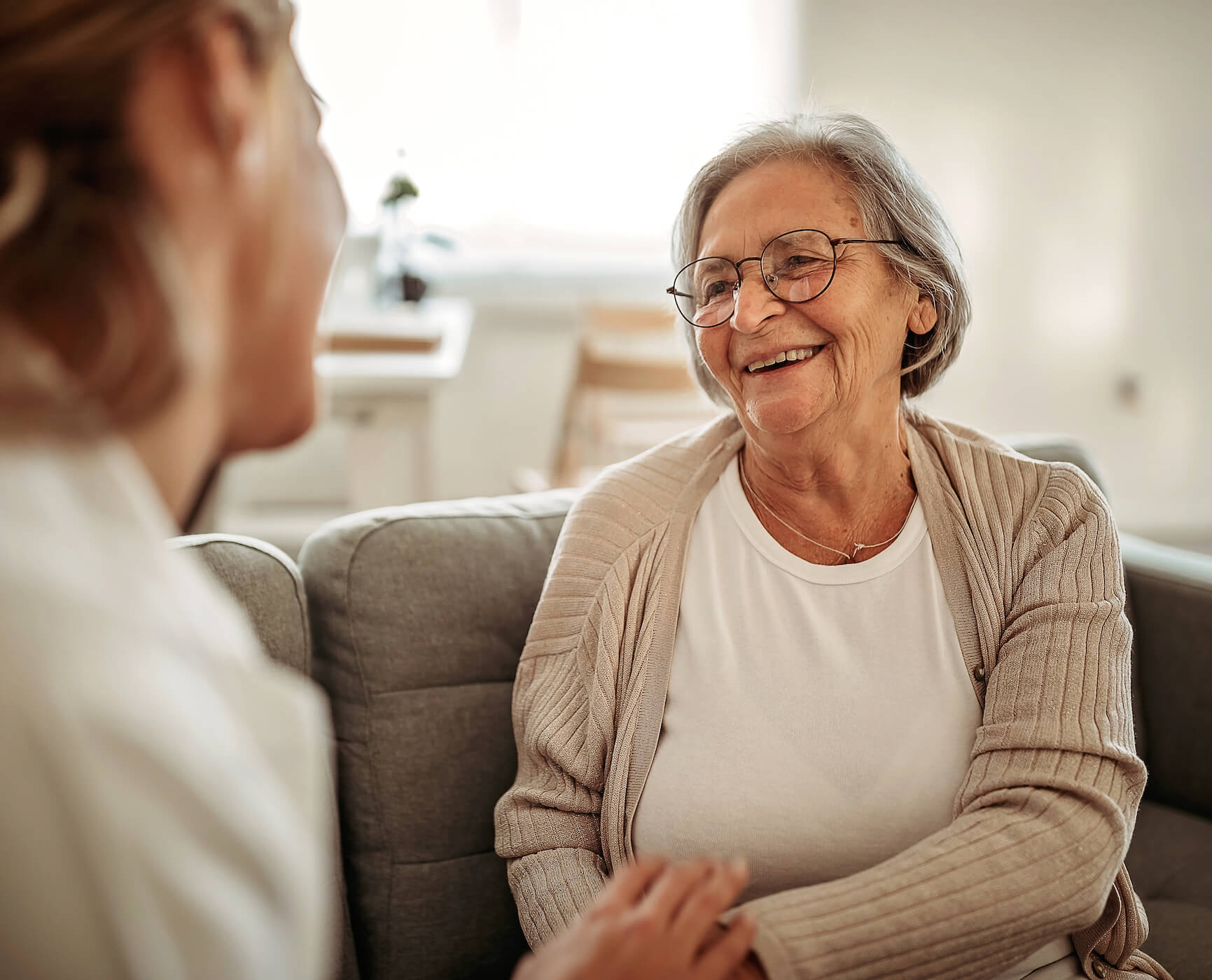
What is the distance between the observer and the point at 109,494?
1.65 feet

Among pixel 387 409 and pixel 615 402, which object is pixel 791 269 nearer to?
pixel 387 409

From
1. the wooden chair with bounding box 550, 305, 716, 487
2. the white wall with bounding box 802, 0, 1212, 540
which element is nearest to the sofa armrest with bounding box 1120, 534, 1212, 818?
the wooden chair with bounding box 550, 305, 716, 487

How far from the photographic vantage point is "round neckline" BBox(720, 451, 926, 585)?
1.26m

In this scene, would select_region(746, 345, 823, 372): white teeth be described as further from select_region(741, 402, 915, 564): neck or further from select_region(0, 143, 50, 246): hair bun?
select_region(0, 143, 50, 246): hair bun

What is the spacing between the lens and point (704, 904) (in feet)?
2.63

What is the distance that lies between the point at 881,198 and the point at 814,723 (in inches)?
25.1

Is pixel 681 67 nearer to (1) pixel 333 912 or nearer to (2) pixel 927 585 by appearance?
(2) pixel 927 585

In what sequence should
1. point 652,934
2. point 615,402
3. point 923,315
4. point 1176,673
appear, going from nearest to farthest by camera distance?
point 652,934 → point 923,315 → point 1176,673 → point 615,402

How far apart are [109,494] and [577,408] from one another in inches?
131

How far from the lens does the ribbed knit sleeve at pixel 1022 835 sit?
0.97 meters

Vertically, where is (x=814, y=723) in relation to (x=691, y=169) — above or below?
below

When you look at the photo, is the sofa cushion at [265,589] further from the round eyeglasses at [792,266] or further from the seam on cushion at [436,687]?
the round eyeglasses at [792,266]

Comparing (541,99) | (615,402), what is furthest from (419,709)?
(541,99)

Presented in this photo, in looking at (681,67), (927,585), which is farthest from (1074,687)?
(681,67)
